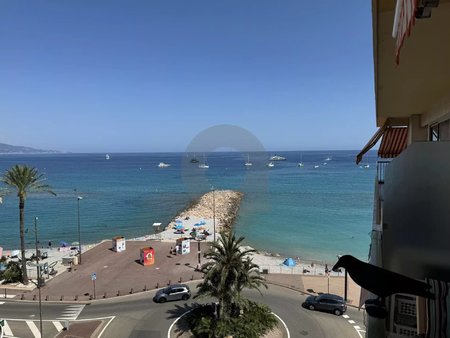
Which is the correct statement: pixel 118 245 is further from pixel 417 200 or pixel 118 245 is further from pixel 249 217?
pixel 417 200

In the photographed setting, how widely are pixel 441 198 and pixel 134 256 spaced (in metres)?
36.6

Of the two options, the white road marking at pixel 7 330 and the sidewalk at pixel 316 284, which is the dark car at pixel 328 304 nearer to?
the sidewalk at pixel 316 284

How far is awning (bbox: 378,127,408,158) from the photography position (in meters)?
14.6

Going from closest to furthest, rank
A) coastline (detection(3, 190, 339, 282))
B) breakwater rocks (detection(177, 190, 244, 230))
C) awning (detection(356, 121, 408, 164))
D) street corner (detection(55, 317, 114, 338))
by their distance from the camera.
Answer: awning (detection(356, 121, 408, 164)), street corner (detection(55, 317, 114, 338)), coastline (detection(3, 190, 339, 282)), breakwater rocks (detection(177, 190, 244, 230))

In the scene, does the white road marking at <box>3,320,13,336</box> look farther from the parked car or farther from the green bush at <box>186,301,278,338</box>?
the green bush at <box>186,301,278,338</box>

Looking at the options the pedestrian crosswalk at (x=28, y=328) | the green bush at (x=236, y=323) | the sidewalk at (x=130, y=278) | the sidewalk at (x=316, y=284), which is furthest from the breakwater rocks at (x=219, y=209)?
the pedestrian crosswalk at (x=28, y=328)

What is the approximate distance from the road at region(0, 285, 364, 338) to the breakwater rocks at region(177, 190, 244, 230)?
34.5m

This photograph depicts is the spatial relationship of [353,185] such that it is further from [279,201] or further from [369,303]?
[369,303]

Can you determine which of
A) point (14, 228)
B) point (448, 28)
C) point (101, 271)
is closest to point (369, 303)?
point (448, 28)

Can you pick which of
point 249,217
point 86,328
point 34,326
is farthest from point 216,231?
point 34,326

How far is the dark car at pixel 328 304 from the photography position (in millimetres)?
21878

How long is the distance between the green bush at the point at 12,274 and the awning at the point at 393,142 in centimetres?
3102

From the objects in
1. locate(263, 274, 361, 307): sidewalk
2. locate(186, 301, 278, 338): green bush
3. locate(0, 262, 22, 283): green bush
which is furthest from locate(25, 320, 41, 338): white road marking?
locate(263, 274, 361, 307): sidewalk

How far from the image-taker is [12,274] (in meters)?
29.2
